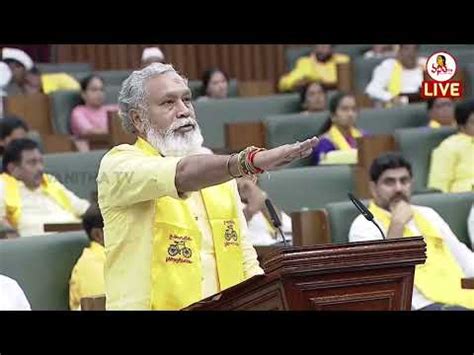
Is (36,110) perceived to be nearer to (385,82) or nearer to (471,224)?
(385,82)

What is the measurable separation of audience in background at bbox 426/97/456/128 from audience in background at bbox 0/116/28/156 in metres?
1.78

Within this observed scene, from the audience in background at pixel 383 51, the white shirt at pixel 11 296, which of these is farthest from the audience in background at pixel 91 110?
the white shirt at pixel 11 296

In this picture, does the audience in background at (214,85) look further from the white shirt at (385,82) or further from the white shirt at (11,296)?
the white shirt at (11,296)

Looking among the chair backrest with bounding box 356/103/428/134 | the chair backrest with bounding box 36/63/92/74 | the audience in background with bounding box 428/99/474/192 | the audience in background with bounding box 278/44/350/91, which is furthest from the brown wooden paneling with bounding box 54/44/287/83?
the audience in background with bounding box 428/99/474/192

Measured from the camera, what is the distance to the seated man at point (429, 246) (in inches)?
140

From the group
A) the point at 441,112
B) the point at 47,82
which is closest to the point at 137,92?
A: the point at 441,112

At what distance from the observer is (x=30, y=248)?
3543mm

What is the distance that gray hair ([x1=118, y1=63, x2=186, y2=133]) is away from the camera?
2506mm

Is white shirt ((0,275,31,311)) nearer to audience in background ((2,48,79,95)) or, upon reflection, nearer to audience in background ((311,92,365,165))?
audience in background ((311,92,365,165))
